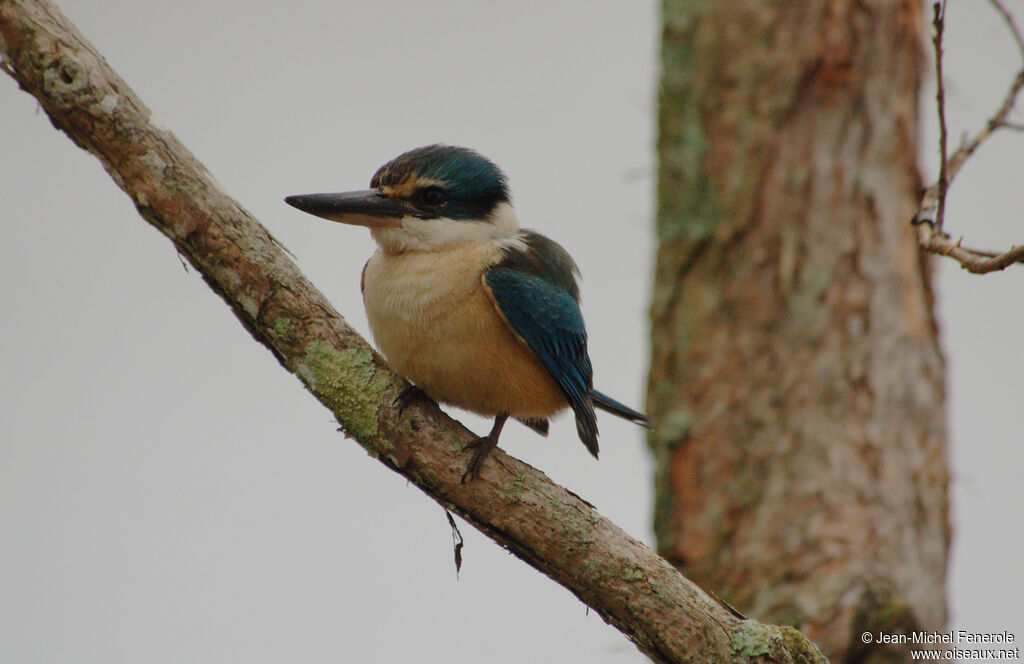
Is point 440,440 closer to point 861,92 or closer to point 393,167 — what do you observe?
point 393,167

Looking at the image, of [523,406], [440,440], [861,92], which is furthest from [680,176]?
[440,440]

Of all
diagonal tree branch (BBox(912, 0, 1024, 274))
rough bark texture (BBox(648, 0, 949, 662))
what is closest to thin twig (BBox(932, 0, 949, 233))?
diagonal tree branch (BBox(912, 0, 1024, 274))

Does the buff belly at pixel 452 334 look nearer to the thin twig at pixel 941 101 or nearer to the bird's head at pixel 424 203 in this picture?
the bird's head at pixel 424 203

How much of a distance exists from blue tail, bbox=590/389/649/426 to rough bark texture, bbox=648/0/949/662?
1081 mm

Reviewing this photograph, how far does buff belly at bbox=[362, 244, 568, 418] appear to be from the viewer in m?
3.66

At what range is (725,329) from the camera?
5633 mm

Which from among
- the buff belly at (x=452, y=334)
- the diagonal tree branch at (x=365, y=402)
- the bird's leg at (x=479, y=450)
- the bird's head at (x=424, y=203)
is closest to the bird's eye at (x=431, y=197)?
the bird's head at (x=424, y=203)

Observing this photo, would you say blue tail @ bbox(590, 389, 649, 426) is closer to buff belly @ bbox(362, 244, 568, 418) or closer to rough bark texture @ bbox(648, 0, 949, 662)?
buff belly @ bbox(362, 244, 568, 418)

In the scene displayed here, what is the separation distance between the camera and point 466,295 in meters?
3.74

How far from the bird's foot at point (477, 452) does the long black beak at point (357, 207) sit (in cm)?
98

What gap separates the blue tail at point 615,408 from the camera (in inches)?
176

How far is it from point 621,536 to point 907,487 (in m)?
2.49

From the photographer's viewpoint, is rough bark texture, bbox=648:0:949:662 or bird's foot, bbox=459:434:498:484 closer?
bird's foot, bbox=459:434:498:484

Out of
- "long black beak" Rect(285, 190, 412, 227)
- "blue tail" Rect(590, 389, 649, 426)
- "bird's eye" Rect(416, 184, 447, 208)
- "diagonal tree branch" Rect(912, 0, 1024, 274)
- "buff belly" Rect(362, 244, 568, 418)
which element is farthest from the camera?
"blue tail" Rect(590, 389, 649, 426)
